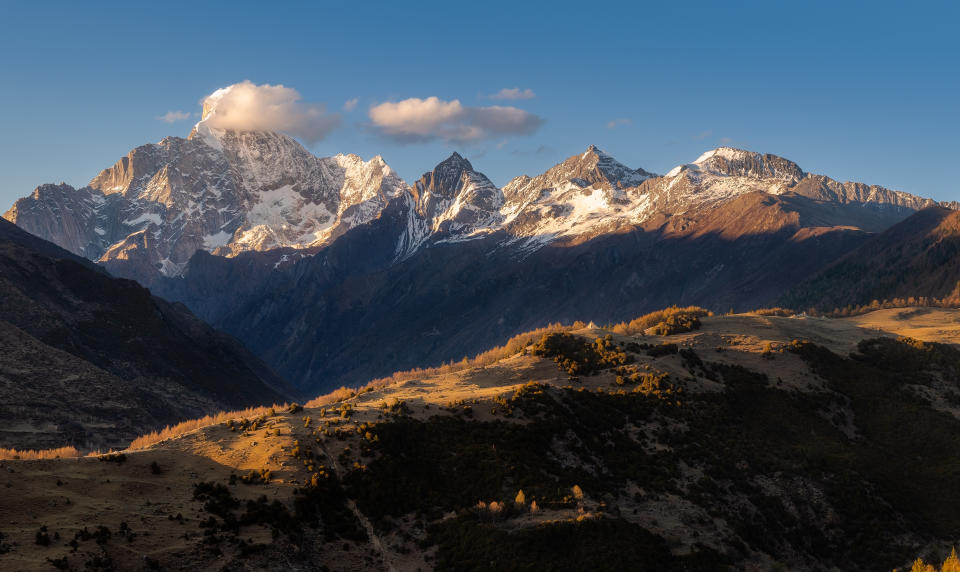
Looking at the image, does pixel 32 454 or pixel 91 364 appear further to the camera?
pixel 91 364

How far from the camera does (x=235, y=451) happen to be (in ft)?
158

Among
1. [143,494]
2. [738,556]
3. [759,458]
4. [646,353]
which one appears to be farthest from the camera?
[646,353]

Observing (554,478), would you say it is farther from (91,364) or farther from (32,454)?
(91,364)

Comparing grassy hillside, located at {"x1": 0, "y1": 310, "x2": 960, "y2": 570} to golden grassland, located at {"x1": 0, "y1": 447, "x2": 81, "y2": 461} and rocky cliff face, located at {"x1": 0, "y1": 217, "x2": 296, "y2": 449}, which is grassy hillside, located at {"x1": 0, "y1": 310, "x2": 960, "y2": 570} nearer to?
golden grassland, located at {"x1": 0, "y1": 447, "x2": 81, "y2": 461}

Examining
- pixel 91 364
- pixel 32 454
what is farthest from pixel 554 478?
pixel 91 364

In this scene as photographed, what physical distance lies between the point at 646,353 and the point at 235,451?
5120cm

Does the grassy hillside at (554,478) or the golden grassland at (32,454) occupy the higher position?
the golden grassland at (32,454)

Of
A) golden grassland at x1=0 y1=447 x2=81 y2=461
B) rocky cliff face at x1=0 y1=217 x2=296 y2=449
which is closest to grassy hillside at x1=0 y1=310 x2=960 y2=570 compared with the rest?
golden grassland at x1=0 y1=447 x2=81 y2=461

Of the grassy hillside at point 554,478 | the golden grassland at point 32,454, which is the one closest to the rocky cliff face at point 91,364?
the golden grassland at point 32,454

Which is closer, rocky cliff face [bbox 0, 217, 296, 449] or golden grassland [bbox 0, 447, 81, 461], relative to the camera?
golden grassland [bbox 0, 447, 81, 461]

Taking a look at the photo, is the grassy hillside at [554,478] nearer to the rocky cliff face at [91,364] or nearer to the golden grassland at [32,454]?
the golden grassland at [32,454]

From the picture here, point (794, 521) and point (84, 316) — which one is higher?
point (84, 316)

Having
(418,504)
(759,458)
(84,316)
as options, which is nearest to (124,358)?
(84,316)

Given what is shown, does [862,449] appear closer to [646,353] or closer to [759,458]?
[759,458]
